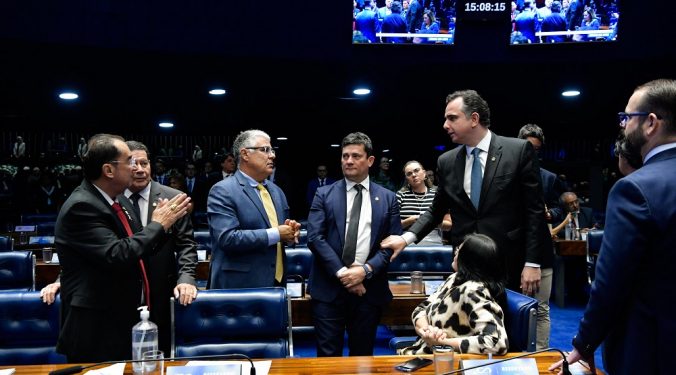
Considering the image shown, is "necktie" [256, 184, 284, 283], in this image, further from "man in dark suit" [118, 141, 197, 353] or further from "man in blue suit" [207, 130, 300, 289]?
"man in dark suit" [118, 141, 197, 353]

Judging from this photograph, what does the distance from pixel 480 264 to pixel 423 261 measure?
228 centimetres

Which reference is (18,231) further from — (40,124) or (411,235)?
(40,124)

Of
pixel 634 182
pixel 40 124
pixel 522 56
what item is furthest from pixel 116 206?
pixel 40 124

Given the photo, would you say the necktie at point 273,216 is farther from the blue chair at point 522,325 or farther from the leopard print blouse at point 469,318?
the blue chair at point 522,325

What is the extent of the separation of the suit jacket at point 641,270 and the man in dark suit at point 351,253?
5.09 ft

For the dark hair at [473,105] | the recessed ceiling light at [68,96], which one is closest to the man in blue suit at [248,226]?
the dark hair at [473,105]

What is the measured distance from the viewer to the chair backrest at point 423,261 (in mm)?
4730

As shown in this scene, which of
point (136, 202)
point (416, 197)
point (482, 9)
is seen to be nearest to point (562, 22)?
point (482, 9)

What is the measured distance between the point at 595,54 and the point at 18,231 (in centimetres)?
703

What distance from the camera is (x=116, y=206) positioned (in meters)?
2.56

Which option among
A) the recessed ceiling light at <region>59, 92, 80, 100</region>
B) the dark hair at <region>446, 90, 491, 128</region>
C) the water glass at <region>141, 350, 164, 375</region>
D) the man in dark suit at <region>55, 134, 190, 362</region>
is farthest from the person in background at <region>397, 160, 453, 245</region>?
the recessed ceiling light at <region>59, 92, 80, 100</region>

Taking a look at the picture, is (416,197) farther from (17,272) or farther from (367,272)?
(17,272)

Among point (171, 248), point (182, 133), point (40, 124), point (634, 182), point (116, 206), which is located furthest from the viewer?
point (182, 133)

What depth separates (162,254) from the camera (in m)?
3.05
